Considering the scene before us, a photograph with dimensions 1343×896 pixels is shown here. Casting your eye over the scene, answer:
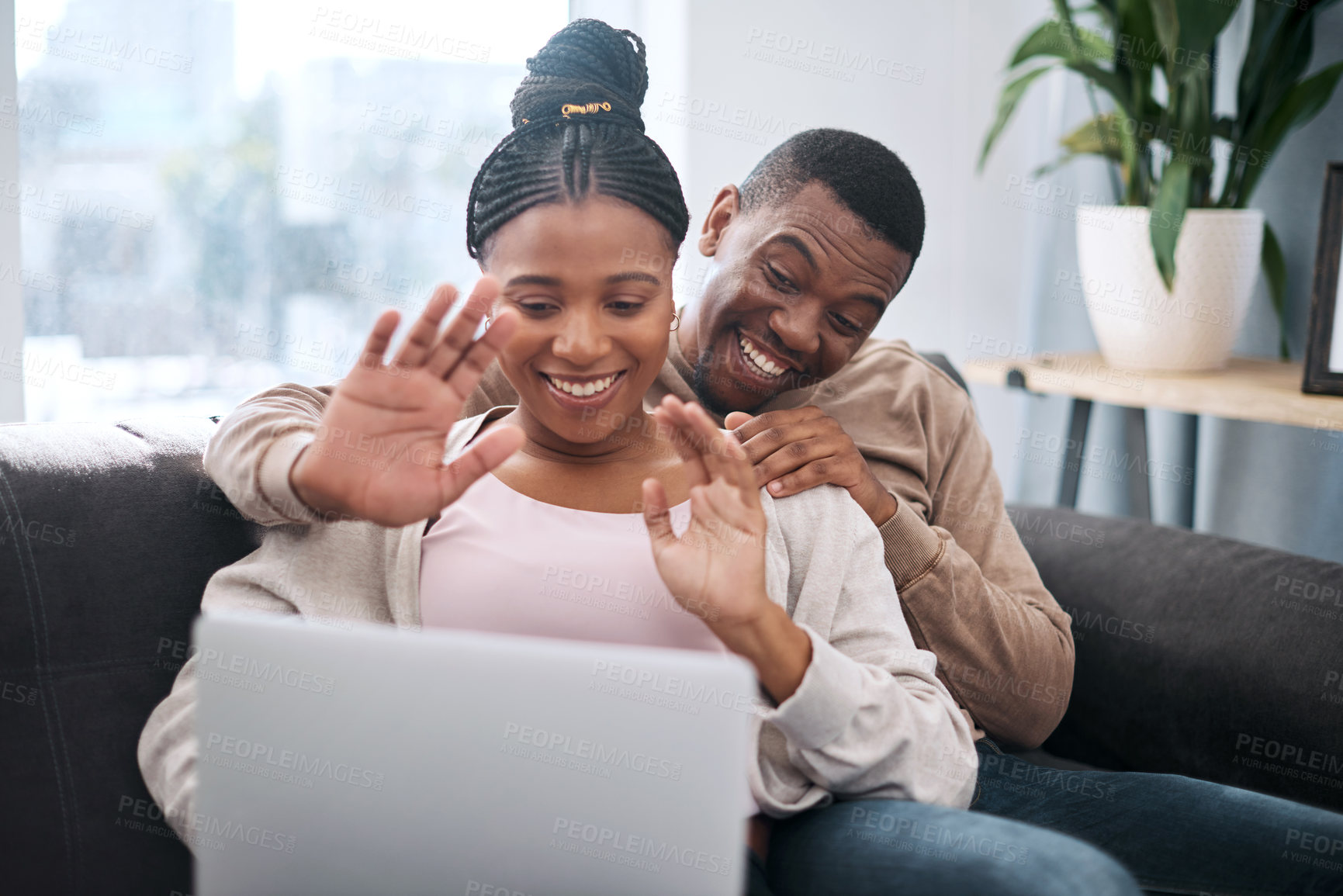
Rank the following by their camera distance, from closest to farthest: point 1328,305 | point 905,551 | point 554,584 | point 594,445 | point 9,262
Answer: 1. point 554,584
2. point 594,445
3. point 905,551
4. point 9,262
5. point 1328,305

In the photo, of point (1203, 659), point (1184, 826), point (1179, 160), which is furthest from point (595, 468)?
point (1179, 160)

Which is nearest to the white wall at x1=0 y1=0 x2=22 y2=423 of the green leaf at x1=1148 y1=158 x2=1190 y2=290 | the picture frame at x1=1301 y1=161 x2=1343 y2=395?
the green leaf at x1=1148 y1=158 x2=1190 y2=290

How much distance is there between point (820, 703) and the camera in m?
0.88

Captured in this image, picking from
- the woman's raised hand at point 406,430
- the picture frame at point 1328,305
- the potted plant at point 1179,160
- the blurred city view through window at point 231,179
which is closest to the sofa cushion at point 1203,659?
the picture frame at point 1328,305

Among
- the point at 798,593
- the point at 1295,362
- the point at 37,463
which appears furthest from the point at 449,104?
the point at 1295,362

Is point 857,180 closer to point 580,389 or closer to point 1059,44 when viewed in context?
point 580,389

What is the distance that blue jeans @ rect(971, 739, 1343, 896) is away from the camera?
1.03 meters

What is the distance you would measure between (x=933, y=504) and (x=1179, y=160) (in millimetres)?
956

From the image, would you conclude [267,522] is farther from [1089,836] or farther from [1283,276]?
[1283,276]

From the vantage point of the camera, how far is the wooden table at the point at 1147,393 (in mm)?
1776

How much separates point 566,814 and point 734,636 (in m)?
0.26

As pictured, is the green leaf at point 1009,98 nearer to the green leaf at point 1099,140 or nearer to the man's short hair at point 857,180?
the green leaf at point 1099,140

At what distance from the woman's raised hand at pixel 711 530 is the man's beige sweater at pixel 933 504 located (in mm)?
313

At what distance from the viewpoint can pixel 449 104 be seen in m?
2.14
